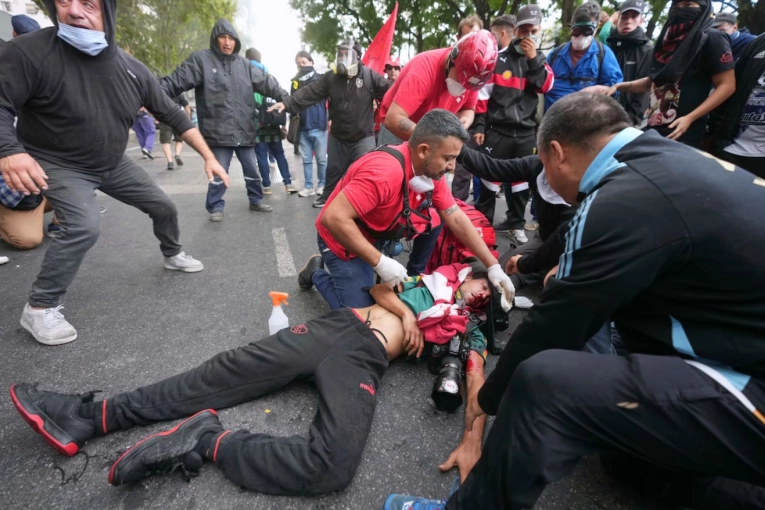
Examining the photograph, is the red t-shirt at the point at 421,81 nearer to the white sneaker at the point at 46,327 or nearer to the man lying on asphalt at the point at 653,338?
the man lying on asphalt at the point at 653,338

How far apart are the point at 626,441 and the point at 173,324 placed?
7.80 feet

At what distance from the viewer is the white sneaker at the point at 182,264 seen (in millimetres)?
3072

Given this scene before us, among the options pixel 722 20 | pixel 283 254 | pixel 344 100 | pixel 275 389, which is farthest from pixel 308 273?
pixel 722 20

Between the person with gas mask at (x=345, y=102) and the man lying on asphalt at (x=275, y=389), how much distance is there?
106 inches

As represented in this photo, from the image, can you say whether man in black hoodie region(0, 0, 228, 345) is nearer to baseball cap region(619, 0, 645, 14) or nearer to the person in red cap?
the person in red cap

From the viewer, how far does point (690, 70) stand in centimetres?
278

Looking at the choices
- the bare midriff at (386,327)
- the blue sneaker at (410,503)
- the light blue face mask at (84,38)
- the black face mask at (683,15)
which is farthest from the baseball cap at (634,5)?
the blue sneaker at (410,503)

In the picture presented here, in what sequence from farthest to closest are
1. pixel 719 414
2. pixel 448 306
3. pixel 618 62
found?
pixel 618 62 → pixel 448 306 → pixel 719 414

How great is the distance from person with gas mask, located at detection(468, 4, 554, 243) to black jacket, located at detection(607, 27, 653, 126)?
35.8 inches

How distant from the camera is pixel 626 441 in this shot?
1.01 m

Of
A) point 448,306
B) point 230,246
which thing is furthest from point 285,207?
point 448,306

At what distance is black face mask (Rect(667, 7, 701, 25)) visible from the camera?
2.68 meters

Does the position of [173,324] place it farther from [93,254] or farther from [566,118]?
[566,118]

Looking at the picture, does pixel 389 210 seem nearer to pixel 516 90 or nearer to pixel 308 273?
pixel 308 273
